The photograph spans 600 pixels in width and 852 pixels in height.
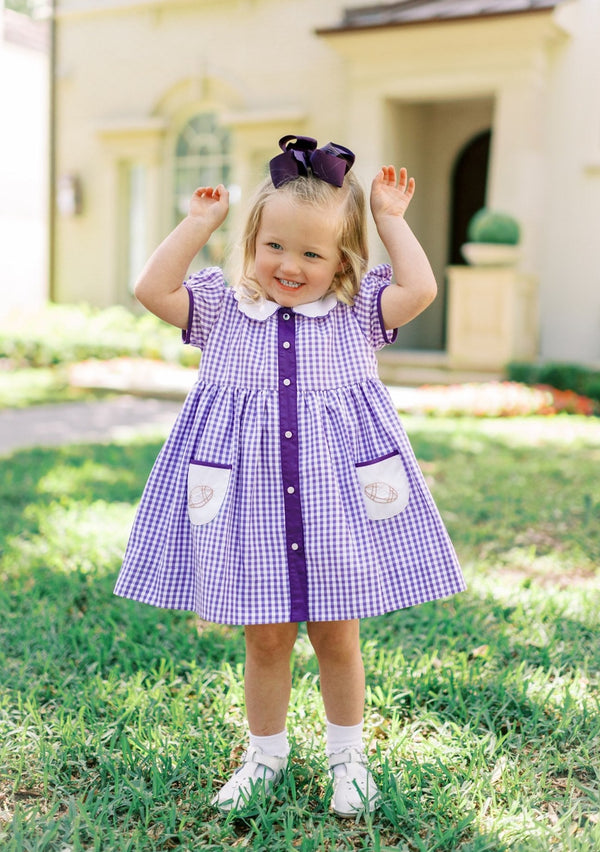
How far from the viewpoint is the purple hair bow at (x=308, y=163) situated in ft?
6.43

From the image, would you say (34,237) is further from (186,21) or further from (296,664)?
(296,664)

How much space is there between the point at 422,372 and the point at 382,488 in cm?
736

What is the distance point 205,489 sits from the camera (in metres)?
1.97

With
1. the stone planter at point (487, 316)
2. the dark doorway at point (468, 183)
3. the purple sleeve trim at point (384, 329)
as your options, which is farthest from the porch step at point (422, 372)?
the purple sleeve trim at point (384, 329)

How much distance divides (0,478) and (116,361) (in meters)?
5.43

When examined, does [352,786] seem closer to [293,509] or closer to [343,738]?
[343,738]

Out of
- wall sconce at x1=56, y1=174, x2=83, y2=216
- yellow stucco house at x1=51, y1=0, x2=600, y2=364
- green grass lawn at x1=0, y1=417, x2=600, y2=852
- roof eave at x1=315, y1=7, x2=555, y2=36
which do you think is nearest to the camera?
green grass lawn at x1=0, y1=417, x2=600, y2=852

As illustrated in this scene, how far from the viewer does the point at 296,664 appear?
2695 millimetres

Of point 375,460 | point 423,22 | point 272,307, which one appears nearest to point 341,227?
point 272,307

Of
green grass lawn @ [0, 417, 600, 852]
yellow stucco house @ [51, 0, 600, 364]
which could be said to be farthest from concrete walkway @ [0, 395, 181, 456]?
yellow stucco house @ [51, 0, 600, 364]

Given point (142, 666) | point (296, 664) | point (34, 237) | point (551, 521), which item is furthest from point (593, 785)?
point (34, 237)

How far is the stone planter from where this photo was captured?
348 inches

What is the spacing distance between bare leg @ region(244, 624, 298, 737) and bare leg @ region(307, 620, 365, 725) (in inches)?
2.8

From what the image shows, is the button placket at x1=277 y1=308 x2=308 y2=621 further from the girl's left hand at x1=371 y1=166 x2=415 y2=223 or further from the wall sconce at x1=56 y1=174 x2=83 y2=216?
the wall sconce at x1=56 y1=174 x2=83 y2=216
